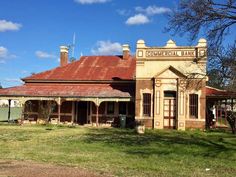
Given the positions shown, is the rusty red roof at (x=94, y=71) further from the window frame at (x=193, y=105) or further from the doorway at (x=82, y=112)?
the window frame at (x=193, y=105)

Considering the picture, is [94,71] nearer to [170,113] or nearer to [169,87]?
[169,87]

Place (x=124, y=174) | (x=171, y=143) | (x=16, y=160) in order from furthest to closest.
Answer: (x=171, y=143) → (x=16, y=160) → (x=124, y=174)

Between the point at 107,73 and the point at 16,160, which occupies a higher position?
the point at 107,73

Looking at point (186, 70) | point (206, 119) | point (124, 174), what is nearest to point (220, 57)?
point (124, 174)

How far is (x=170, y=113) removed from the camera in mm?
32469

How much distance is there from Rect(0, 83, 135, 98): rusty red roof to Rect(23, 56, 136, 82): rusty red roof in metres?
0.61

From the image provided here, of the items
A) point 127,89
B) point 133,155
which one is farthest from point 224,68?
point 127,89

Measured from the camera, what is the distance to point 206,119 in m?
34.4

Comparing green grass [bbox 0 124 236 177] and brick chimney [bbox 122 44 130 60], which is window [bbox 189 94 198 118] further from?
brick chimney [bbox 122 44 130 60]

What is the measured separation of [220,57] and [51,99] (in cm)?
2013

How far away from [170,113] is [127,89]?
4.93 m

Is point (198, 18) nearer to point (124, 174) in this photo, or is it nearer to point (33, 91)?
point (124, 174)

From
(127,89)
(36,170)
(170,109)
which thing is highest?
(127,89)

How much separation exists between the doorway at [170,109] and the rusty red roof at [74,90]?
303 cm
